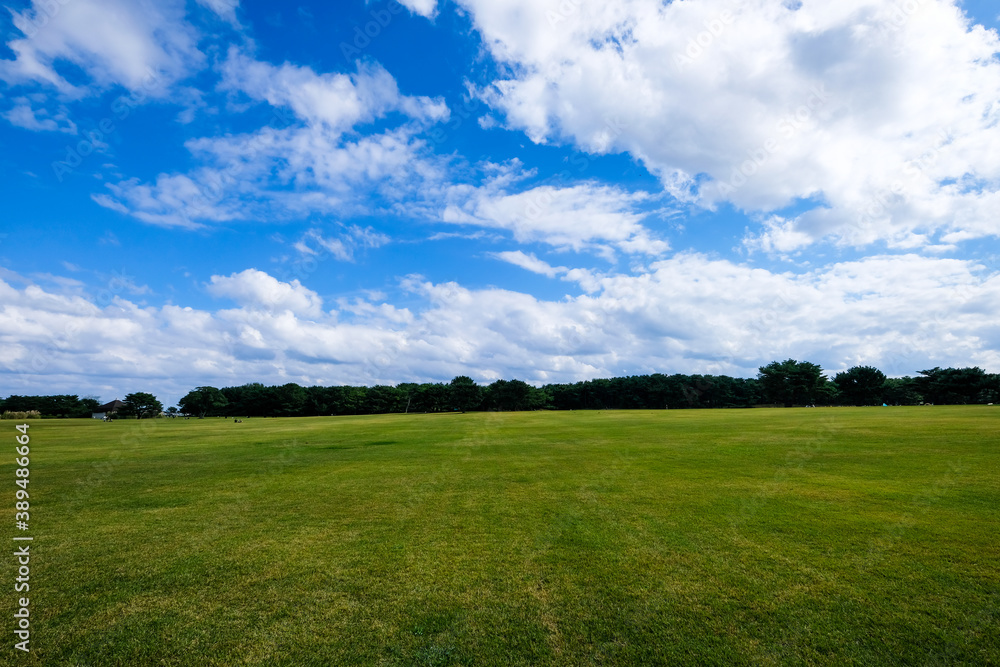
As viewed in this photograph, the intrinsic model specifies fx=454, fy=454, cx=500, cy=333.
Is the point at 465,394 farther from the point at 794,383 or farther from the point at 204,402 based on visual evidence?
the point at 794,383

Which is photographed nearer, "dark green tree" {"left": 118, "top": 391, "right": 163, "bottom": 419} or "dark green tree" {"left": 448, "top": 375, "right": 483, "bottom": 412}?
"dark green tree" {"left": 118, "top": 391, "right": 163, "bottom": 419}

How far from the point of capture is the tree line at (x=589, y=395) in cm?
13662

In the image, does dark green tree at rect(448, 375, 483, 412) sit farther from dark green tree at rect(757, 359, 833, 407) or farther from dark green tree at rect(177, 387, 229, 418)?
dark green tree at rect(757, 359, 833, 407)

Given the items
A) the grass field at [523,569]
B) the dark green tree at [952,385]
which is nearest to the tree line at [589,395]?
the dark green tree at [952,385]

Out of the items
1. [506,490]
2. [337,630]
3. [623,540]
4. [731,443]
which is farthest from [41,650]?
[731,443]

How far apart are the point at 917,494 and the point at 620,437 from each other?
→ 20790 millimetres

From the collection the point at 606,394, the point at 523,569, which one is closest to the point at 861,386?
the point at 606,394

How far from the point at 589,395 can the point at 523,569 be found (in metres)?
184

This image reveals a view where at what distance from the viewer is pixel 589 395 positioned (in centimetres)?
18875

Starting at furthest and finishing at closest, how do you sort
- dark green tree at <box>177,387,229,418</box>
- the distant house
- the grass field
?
dark green tree at <box>177,387,229,418</box>
the distant house
the grass field

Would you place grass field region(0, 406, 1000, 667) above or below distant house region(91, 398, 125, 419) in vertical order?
below

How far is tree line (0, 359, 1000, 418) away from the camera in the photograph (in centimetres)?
13662

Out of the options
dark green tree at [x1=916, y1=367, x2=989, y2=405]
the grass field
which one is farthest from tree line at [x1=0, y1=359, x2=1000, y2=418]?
the grass field

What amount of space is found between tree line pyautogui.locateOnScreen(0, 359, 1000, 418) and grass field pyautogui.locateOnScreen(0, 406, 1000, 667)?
150 m
